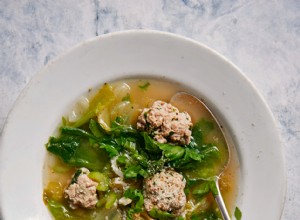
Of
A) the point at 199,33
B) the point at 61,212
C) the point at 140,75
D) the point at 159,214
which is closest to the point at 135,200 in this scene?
the point at 159,214

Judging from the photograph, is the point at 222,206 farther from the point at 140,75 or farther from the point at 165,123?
the point at 140,75

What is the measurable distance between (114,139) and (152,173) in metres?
0.37

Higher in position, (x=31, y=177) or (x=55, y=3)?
(x=55, y=3)

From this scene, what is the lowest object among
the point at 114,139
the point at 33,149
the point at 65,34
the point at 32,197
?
the point at 32,197

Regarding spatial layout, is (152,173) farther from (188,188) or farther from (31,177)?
(31,177)

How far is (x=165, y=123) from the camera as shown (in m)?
3.93

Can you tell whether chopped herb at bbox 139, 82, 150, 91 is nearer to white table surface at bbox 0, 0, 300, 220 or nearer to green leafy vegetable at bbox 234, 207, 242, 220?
white table surface at bbox 0, 0, 300, 220

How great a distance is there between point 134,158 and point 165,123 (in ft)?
1.14

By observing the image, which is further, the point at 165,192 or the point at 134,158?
the point at 134,158

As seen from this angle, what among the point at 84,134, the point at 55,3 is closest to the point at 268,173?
the point at 84,134

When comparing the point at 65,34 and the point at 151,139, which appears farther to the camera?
the point at 65,34

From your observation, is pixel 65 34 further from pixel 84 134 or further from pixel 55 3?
pixel 84 134

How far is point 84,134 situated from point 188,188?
2.85 feet

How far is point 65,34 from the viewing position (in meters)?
4.34
